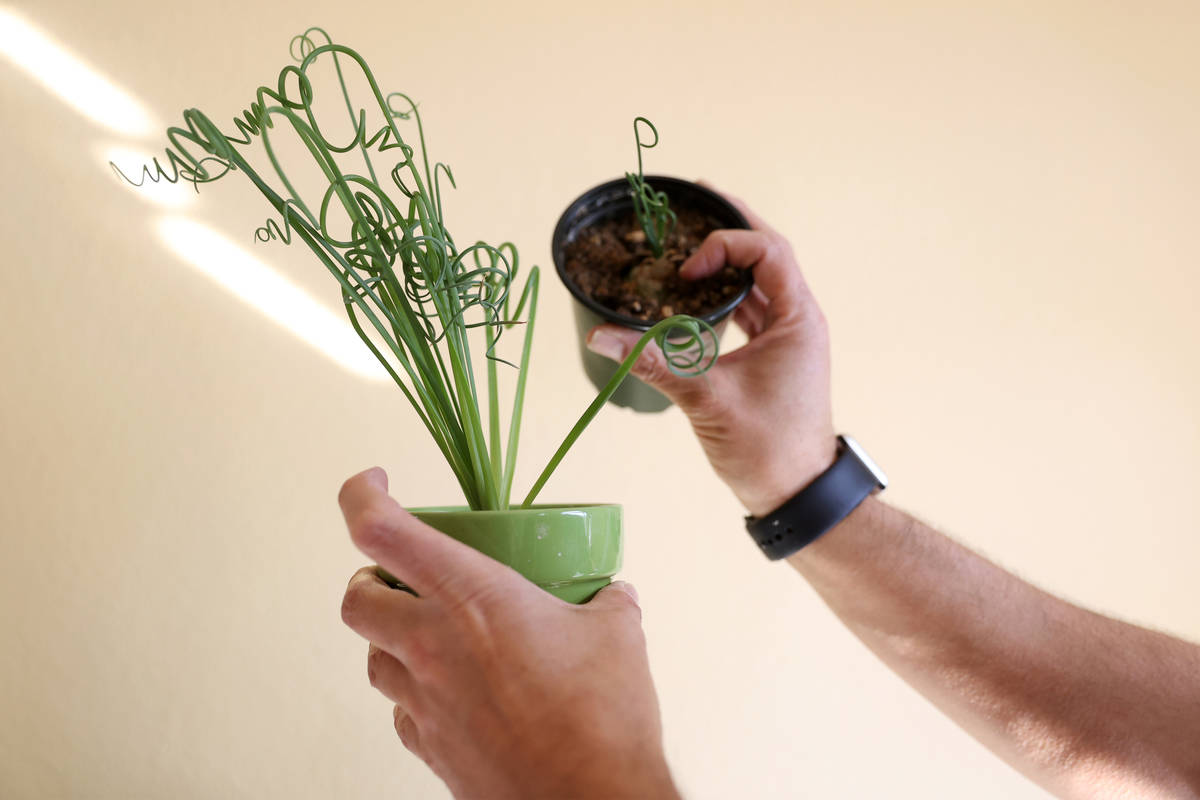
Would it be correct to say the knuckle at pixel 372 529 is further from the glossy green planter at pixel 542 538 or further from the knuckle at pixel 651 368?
the knuckle at pixel 651 368

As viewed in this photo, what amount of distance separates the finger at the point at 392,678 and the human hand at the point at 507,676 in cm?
1

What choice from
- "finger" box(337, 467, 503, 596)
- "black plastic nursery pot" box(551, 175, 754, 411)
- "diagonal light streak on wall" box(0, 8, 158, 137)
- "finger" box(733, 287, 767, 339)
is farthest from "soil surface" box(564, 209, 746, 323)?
"diagonal light streak on wall" box(0, 8, 158, 137)

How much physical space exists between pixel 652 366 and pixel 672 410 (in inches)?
20.7

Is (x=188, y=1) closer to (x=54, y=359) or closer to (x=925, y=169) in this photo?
(x=54, y=359)

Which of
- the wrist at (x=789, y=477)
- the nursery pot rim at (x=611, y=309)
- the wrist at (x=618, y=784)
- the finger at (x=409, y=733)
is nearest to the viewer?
the wrist at (x=618, y=784)

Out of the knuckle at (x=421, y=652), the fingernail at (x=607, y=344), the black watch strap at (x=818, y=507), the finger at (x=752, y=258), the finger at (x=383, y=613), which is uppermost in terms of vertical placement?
the finger at (x=752, y=258)

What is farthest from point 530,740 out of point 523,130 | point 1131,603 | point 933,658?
point 1131,603

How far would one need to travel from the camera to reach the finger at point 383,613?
0.44m

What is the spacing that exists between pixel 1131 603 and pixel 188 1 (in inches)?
67.7

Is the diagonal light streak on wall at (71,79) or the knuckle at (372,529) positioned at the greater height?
the diagonal light streak on wall at (71,79)

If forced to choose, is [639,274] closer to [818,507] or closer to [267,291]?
[818,507]

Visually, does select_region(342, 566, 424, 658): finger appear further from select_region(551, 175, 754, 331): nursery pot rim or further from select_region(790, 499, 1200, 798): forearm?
select_region(790, 499, 1200, 798): forearm

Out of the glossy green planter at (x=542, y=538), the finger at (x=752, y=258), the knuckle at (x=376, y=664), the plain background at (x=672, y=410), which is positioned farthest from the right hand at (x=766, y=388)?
the plain background at (x=672, y=410)

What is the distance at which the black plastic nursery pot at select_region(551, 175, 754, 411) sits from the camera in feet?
2.06
